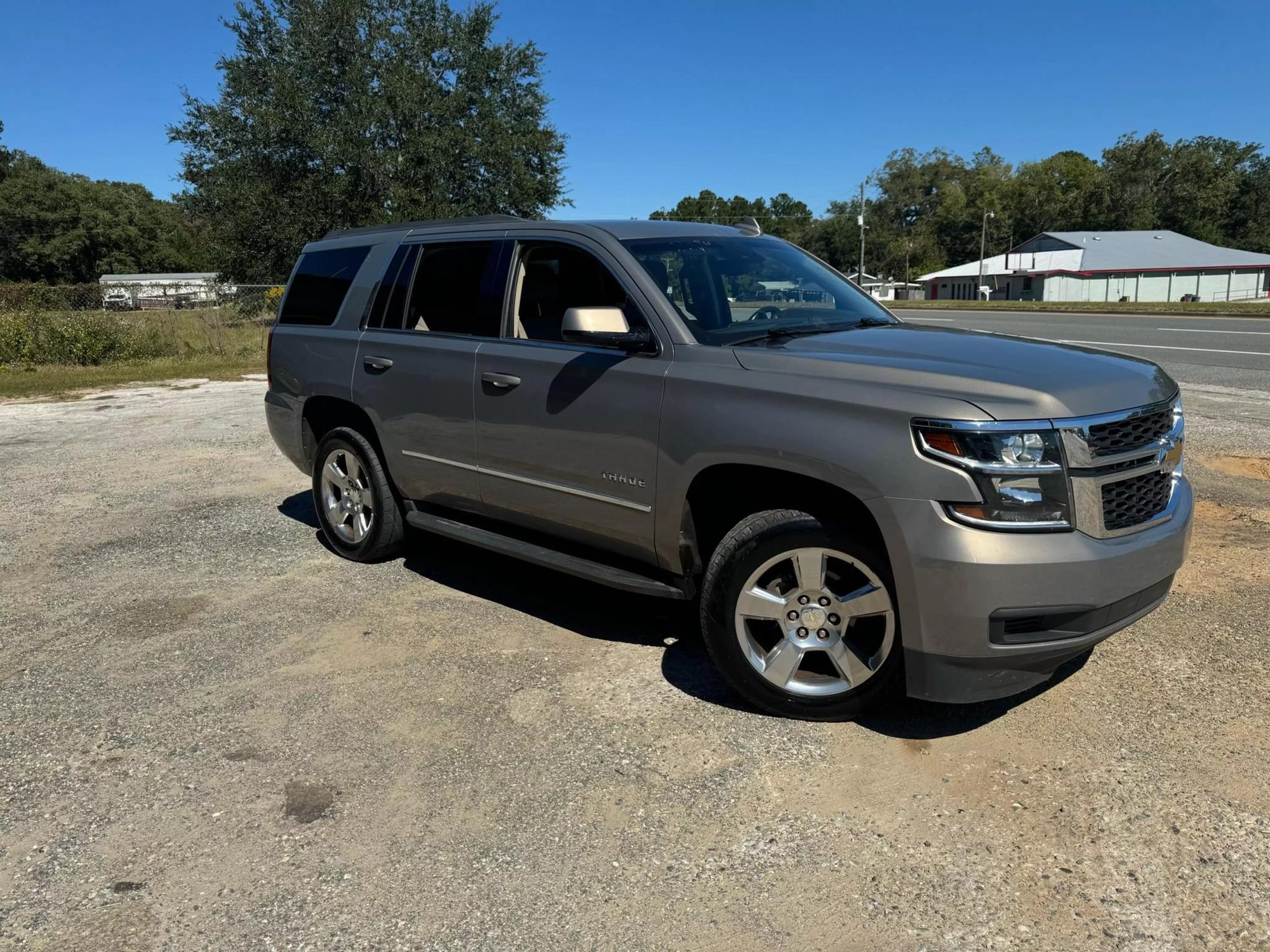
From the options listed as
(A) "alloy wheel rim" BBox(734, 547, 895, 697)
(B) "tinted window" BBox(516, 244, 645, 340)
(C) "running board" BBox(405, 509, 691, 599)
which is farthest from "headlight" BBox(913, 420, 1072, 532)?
(B) "tinted window" BBox(516, 244, 645, 340)

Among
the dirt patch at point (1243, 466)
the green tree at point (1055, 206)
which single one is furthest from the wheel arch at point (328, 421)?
the green tree at point (1055, 206)

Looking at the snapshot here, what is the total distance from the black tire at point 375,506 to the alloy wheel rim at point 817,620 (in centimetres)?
262

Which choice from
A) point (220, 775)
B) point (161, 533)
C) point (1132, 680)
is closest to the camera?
point (220, 775)

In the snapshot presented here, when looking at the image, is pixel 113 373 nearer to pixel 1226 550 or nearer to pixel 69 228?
pixel 1226 550

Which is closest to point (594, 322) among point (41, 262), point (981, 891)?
point (981, 891)

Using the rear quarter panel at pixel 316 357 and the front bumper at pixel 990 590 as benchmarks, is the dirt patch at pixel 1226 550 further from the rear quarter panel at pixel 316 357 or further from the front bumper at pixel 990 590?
the rear quarter panel at pixel 316 357

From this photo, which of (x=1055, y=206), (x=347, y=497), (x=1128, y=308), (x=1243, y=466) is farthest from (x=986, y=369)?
(x=1055, y=206)

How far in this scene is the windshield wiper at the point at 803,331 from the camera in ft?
12.8

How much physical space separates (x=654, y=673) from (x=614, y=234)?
6.62 ft

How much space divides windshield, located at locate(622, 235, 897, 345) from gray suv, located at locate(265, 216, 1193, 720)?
16 millimetres

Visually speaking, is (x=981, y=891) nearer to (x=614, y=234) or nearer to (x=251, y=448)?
(x=614, y=234)

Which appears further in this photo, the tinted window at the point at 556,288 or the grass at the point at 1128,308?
the grass at the point at 1128,308

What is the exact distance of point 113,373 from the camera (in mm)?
17422

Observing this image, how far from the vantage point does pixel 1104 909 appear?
8.25ft
